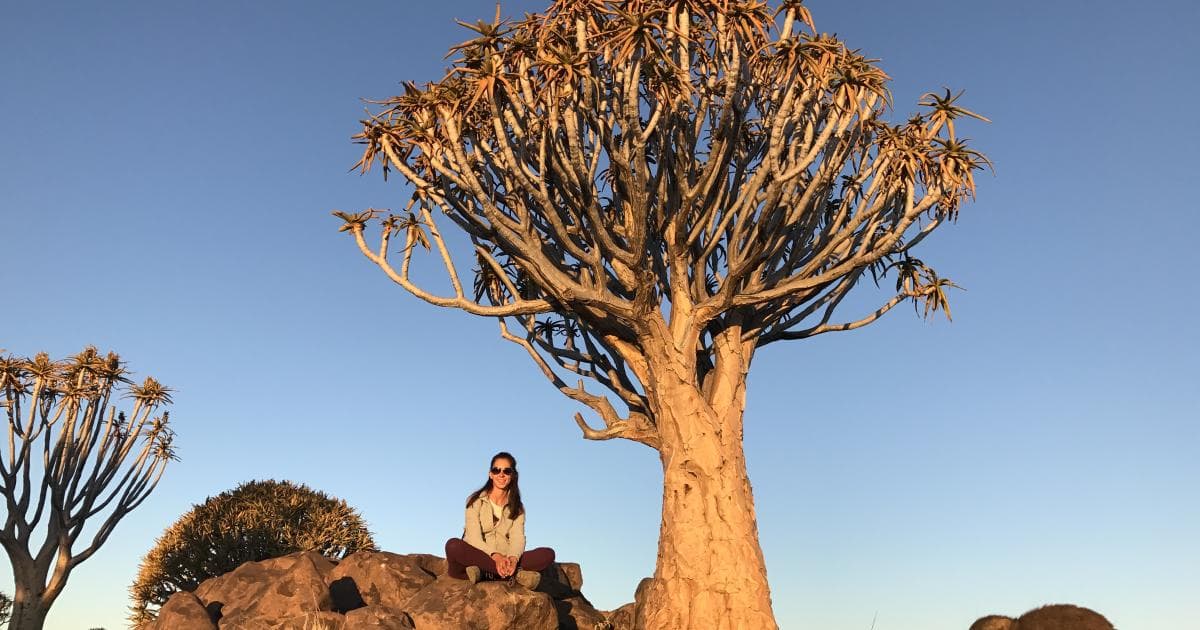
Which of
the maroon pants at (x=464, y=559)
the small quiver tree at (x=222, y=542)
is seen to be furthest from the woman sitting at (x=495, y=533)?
the small quiver tree at (x=222, y=542)

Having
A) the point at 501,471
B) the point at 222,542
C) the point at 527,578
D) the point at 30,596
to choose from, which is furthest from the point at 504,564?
the point at 30,596

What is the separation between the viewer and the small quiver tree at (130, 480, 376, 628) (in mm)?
17781

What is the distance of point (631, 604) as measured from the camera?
13.7 metres

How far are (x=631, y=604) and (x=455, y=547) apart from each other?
3.73 m

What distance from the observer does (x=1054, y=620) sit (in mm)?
12609

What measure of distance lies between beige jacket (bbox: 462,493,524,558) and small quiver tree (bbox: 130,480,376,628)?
26.7 ft

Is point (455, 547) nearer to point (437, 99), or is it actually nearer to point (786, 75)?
point (437, 99)

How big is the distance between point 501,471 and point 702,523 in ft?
8.68

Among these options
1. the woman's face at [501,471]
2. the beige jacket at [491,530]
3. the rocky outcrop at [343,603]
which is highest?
the woman's face at [501,471]

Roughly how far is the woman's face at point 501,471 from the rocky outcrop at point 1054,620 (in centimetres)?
692

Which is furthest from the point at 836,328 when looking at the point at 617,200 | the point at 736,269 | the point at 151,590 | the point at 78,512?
the point at 78,512

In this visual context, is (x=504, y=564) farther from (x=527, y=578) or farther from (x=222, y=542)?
(x=222, y=542)

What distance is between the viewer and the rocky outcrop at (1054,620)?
12.3m

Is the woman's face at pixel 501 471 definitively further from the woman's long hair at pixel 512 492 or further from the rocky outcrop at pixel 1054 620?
the rocky outcrop at pixel 1054 620
